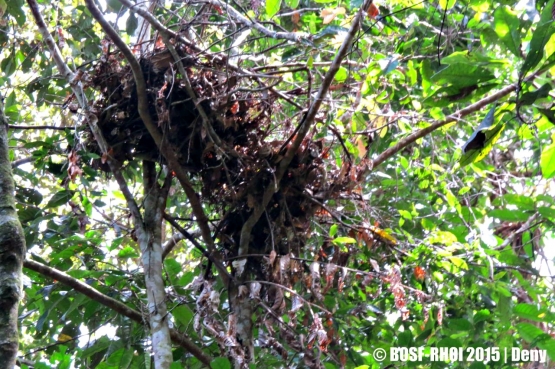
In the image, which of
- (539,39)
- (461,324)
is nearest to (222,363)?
(461,324)

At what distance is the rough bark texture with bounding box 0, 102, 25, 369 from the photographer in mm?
1811

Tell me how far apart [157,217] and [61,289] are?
2.11ft

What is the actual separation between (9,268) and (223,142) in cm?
127

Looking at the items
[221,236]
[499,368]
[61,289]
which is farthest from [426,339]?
[61,289]

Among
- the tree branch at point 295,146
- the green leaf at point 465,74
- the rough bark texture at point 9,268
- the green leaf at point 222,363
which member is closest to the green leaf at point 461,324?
the tree branch at point 295,146

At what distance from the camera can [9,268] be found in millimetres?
1987

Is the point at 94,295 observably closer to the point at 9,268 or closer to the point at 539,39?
the point at 9,268

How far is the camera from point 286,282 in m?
3.07

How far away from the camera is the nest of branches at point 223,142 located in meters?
2.98

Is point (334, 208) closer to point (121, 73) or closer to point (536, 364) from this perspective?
point (121, 73)

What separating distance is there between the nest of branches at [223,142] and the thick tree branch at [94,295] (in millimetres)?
577

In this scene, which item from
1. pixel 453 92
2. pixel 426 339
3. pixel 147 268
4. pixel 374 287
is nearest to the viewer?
pixel 453 92

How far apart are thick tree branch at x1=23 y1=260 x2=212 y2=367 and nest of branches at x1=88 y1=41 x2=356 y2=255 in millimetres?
577

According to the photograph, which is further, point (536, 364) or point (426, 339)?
point (536, 364)
